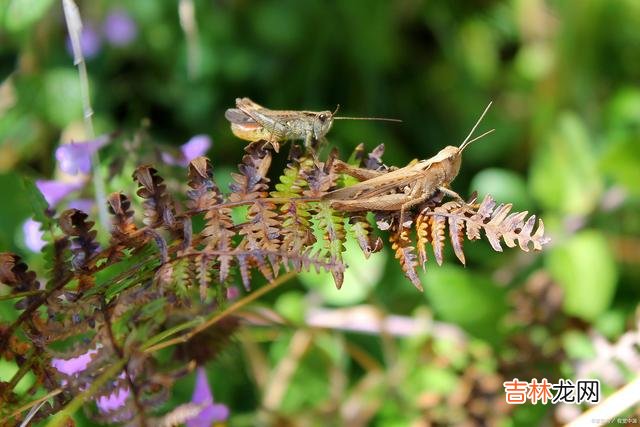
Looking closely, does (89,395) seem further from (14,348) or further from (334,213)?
(334,213)

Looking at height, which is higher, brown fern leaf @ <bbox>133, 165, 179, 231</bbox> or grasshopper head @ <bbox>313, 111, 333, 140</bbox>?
brown fern leaf @ <bbox>133, 165, 179, 231</bbox>

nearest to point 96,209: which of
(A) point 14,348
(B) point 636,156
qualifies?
(A) point 14,348

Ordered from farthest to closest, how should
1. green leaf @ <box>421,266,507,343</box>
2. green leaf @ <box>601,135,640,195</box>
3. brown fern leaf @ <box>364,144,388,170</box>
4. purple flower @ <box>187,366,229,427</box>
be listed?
green leaf @ <box>601,135,640,195</box> < green leaf @ <box>421,266,507,343</box> < purple flower @ <box>187,366,229,427</box> < brown fern leaf @ <box>364,144,388,170</box>

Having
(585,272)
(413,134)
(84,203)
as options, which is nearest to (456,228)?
(84,203)

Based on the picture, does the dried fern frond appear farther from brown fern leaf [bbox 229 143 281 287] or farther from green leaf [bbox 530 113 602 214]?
green leaf [bbox 530 113 602 214]

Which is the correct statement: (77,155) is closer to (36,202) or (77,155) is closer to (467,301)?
(36,202)

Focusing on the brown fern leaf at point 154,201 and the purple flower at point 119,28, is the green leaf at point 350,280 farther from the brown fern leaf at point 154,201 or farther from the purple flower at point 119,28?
the purple flower at point 119,28

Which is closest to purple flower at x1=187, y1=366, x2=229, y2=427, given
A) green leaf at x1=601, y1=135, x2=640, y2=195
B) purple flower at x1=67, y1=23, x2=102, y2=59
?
green leaf at x1=601, y1=135, x2=640, y2=195
